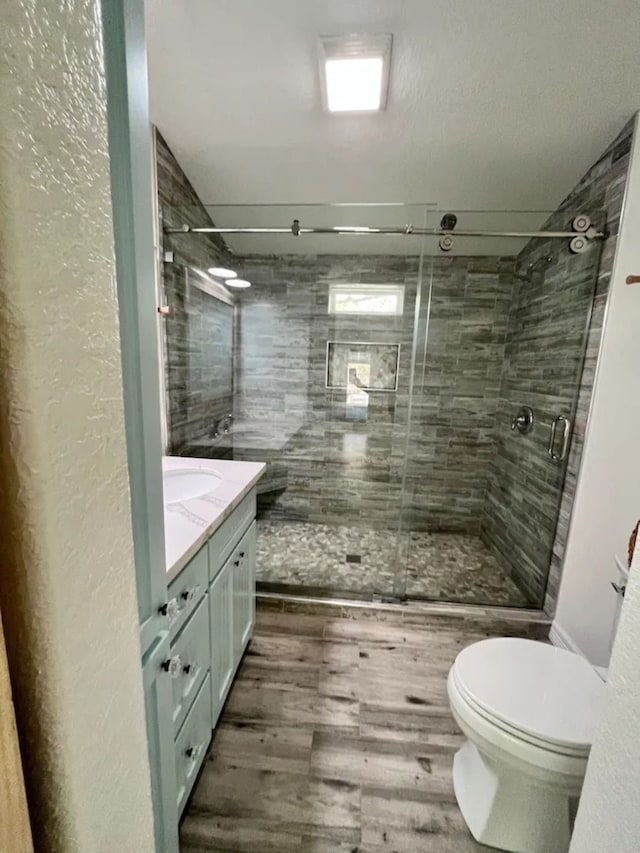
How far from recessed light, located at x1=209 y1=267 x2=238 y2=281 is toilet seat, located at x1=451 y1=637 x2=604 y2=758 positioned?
250cm

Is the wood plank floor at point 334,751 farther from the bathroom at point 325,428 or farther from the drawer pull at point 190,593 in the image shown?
the drawer pull at point 190,593

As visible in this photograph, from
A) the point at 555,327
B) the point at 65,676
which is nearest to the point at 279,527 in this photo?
the point at 555,327

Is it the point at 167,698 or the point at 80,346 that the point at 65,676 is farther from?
the point at 167,698

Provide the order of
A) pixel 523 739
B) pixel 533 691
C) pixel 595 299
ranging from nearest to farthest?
pixel 523 739 → pixel 533 691 → pixel 595 299

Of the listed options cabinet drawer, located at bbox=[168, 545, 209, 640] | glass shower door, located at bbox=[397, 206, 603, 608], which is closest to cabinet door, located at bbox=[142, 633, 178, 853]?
cabinet drawer, located at bbox=[168, 545, 209, 640]

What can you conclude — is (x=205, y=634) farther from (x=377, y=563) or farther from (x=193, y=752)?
(x=377, y=563)

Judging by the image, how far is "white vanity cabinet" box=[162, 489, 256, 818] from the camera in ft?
3.02

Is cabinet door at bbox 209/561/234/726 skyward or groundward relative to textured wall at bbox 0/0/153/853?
groundward

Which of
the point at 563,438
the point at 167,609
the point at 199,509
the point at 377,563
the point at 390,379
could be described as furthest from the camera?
the point at 390,379

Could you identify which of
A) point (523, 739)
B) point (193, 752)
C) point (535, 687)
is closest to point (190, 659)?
point (193, 752)

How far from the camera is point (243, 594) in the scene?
4.94 ft

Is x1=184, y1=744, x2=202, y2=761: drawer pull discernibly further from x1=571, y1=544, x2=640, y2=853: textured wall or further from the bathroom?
x1=571, y1=544, x2=640, y2=853: textured wall

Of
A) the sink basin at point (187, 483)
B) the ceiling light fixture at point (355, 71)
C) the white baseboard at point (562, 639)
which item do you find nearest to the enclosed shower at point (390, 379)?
the white baseboard at point (562, 639)

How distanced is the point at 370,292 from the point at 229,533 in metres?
2.21
